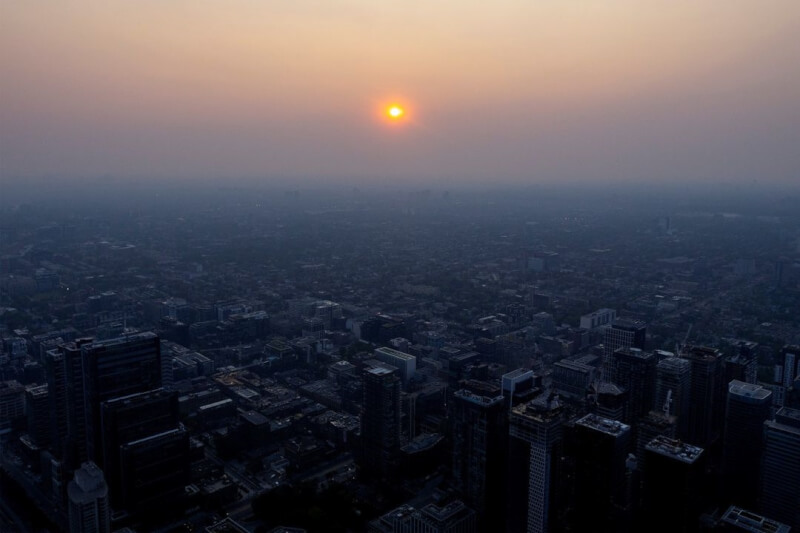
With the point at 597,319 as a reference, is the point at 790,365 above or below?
above

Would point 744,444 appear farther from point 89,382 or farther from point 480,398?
point 89,382

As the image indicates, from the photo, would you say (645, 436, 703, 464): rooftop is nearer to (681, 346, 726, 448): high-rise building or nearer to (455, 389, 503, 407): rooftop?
(455, 389, 503, 407): rooftop

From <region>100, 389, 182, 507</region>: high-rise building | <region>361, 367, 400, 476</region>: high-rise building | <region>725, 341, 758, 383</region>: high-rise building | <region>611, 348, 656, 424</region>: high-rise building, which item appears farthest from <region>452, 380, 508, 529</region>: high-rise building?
<region>725, 341, 758, 383</region>: high-rise building

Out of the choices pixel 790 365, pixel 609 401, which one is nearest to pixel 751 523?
pixel 609 401

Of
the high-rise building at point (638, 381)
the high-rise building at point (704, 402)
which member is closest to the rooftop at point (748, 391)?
A: the high-rise building at point (704, 402)

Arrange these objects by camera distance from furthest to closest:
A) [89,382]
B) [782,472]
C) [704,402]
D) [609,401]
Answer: [704,402] → [89,382] → [609,401] → [782,472]

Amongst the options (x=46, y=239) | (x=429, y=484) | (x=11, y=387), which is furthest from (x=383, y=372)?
(x=46, y=239)
